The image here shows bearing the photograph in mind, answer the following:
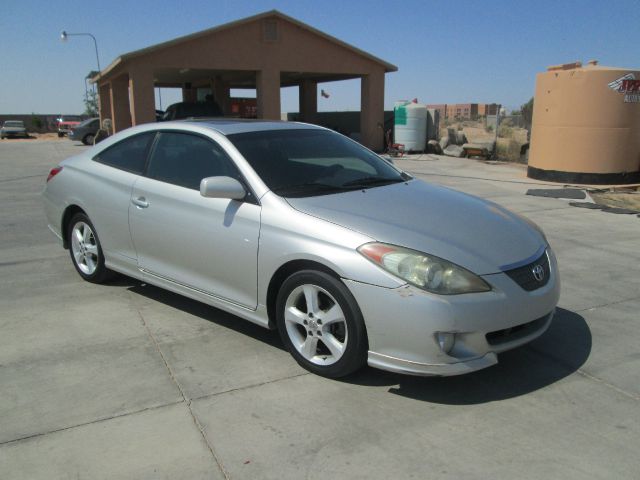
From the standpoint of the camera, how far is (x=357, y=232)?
338 cm

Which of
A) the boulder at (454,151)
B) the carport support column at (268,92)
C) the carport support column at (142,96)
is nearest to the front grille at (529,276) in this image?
the boulder at (454,151)

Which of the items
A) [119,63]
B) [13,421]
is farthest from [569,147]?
[119,63]

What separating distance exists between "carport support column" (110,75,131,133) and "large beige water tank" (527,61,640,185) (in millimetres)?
19710

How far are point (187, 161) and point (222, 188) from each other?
0.81 metres

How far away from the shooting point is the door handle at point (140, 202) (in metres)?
4.58

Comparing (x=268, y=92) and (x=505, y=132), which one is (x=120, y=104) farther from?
(x=505, y=132)

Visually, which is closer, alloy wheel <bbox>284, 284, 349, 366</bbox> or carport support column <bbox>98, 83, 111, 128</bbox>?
alloy wheel <bbox>284, 284, 349, 366</bbox>

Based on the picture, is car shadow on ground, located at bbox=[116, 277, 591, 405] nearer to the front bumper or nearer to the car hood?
the front bumper

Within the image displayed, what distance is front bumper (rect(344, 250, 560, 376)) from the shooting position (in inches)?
123

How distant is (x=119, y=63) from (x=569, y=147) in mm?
14944

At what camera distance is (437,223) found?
365cm

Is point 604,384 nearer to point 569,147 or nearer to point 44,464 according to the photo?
point 44,464

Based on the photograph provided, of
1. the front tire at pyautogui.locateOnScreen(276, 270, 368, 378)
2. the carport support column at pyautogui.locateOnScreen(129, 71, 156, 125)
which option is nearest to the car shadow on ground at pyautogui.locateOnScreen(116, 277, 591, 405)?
the front tire at pyautogui.locateOnScreen(276, 270, 368, 378)

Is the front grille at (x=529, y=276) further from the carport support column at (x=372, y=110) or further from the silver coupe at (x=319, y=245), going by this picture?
the carport support column at (x=372, y=110)
